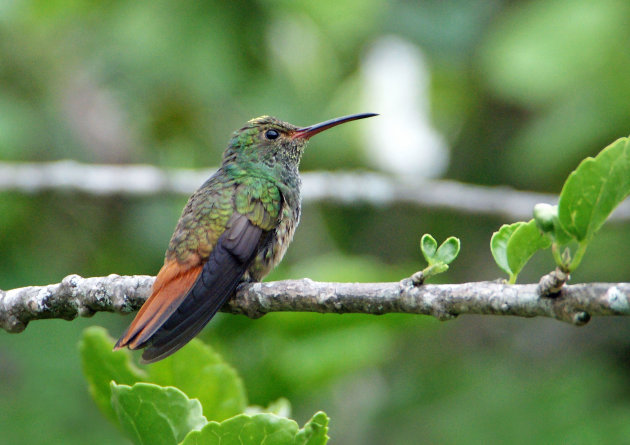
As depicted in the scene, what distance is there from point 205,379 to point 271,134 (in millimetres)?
3038

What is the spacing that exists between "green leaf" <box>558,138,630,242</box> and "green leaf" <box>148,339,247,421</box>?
1.14 meters

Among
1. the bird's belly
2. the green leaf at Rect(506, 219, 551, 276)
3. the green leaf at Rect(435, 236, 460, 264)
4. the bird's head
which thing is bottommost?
the green leaf at Rect(506, 219, 551, 276)

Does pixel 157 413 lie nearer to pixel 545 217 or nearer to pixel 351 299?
pixel 351 299

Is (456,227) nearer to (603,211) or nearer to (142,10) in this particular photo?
(142,10)

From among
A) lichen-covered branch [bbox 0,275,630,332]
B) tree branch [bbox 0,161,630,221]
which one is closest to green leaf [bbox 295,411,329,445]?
lichen-covered branch [bbox 0,275,630,332]

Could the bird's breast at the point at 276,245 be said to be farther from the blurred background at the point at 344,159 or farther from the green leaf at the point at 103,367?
the green leaf at the point at 103,367

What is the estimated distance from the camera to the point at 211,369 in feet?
8.43

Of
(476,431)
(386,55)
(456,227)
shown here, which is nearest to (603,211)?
(476,431)

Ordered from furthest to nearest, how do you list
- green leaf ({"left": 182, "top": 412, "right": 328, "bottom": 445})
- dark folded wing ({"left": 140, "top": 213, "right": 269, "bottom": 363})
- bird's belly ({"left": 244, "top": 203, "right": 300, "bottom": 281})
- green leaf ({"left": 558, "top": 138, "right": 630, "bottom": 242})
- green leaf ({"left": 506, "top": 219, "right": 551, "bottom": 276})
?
bird's belly ({"left": 244, "top": 203, "right": 300, "bottom": 281}), dark folded wing ({"left": 140, "top": 213, "right": 269, "bottom": 363}), green leaf ({"left": 506, "top": 219, "right": 551, "bottom": 276}), green leaf ({"left": 182, "top": 412, "right": 328, "bottom": 445}), green leaf ({"left": 558, "top": 138, "right": 630, "bottom": 242})

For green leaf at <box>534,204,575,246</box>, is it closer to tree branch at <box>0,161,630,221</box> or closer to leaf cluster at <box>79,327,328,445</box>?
leaf cluster at <box>79,327,328,445</box>

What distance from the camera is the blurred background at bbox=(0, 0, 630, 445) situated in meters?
4.92

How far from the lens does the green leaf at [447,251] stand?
222 centimetres

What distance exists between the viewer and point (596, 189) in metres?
1.84

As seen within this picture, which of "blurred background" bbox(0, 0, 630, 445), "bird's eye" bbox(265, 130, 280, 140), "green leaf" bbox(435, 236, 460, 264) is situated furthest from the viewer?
"bird's eye" bbox(265, 130, 280, 140)
